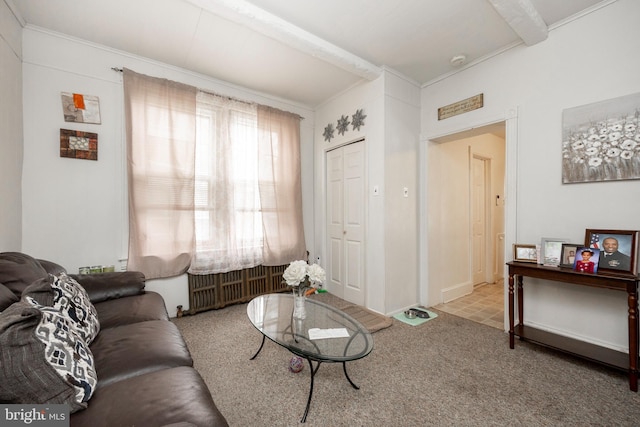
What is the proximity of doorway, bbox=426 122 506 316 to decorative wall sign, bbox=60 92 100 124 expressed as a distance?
369 centimetres

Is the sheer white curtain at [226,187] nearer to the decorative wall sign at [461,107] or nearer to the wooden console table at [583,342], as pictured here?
the decorative wall sign at [461,107]

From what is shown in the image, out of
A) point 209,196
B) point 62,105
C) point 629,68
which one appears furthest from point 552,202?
point 62,105

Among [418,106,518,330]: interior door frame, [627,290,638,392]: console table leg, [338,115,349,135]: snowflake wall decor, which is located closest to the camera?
[627,290,638,392]: console table leg

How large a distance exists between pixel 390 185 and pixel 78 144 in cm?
322

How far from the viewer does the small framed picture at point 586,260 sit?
6.27ft

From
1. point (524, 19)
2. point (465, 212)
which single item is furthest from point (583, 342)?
point (524, 19)

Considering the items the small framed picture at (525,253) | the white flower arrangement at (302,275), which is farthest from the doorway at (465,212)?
the white flower arrangement at (302,275)

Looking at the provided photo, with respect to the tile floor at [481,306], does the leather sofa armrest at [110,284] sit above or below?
above

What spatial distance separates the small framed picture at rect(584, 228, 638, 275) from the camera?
1839 mm

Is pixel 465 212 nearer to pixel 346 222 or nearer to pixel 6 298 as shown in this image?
pixel 346 222

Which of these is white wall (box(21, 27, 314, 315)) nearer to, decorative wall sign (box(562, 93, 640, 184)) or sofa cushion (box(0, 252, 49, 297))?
sofa cushion (box(0, 252, 49, 297))

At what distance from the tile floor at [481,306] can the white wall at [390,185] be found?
1.65ft

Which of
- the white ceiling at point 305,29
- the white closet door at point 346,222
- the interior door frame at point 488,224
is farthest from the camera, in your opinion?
the interior door frame at point 488,224

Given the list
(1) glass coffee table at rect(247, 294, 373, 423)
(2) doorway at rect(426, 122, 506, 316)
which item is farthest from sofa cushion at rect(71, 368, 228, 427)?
(2) doorway at rect(426, 122, 506, 316)
